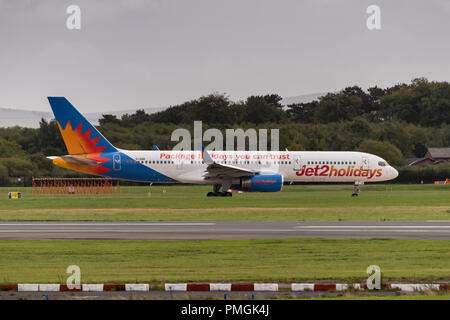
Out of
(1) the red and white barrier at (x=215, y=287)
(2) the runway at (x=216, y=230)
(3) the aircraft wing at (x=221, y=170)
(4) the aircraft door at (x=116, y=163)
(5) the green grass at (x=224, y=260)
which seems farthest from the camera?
(4) the aircraft door at (x=116, y=163)

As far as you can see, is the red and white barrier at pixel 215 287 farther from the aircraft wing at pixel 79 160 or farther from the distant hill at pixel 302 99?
the distant hill at pixel 302 99

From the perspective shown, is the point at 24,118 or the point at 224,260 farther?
the point at 24,118

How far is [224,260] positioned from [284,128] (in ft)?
222

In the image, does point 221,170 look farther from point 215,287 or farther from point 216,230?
point 215,287

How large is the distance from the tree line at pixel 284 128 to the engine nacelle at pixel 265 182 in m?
28.7

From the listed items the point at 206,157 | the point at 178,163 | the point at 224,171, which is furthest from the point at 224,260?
the point at 178,163

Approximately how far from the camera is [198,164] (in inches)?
2195

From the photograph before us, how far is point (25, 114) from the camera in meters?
101

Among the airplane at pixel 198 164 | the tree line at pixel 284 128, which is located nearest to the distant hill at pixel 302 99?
the tree line at pixel 284 128

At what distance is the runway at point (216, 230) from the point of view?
26.1m

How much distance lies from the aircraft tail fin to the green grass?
30.7 metres
